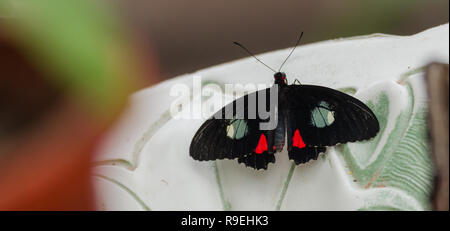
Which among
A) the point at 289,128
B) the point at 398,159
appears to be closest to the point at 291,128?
the point at 289,128

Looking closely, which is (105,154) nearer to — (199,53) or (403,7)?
(199,53)

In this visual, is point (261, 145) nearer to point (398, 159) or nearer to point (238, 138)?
point (238, 138)

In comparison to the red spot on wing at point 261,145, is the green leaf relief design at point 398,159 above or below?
below

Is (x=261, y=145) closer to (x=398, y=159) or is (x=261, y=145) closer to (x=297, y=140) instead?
(x=297, y=140)

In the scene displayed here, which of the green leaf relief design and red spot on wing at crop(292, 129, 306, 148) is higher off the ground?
red spot on wing at crop(292, 129, 306, 148)

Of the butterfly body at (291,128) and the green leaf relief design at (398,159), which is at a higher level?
the butterfly body at (291,128)
